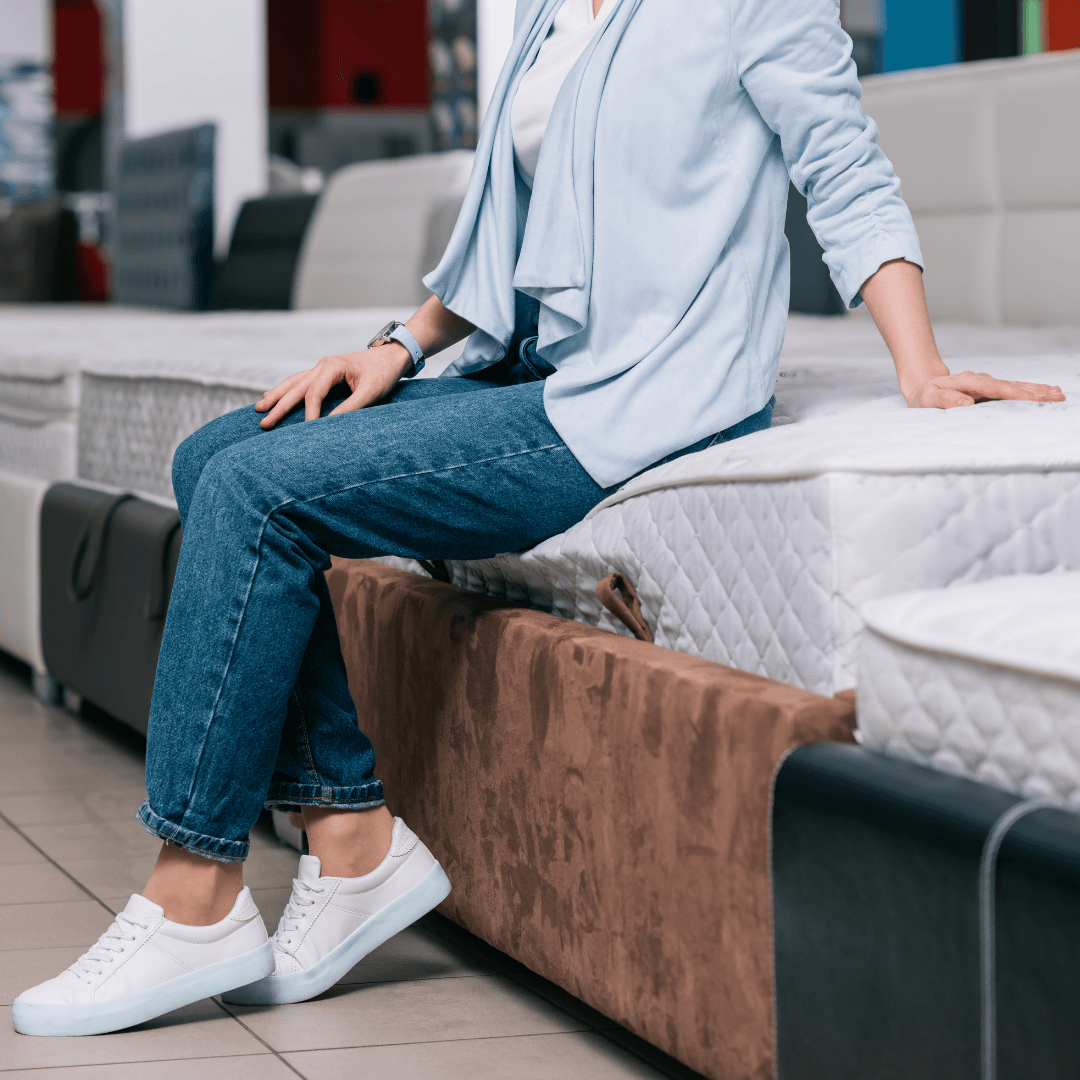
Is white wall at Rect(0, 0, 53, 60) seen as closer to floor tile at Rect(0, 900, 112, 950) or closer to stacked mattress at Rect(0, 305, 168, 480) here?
stacked mattress at Rect(0, 305, 168, 480)

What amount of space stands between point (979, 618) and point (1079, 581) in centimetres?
10

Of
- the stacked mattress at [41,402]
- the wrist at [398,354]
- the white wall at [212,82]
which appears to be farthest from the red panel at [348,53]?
the wrist at [398,354]

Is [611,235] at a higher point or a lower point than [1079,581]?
higher

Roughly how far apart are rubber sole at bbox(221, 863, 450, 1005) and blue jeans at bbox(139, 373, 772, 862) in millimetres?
148

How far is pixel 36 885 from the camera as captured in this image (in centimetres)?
158

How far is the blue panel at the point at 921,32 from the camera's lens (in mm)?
3896

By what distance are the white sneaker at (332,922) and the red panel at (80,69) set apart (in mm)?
11064

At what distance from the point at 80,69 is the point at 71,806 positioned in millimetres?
10590

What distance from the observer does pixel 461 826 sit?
1347 mm

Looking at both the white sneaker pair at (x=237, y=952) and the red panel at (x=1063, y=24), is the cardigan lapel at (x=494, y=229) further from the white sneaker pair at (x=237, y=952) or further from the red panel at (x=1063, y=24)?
the red panel at (x=1063, y=24)

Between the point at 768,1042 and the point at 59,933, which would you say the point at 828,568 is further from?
the point at 59,933

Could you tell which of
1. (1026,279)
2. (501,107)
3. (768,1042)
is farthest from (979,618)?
(1026,279)

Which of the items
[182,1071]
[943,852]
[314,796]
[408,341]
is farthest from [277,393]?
[943,852]

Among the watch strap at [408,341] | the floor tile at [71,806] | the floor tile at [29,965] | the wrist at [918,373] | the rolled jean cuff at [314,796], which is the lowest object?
the floor tile at [71,806]
